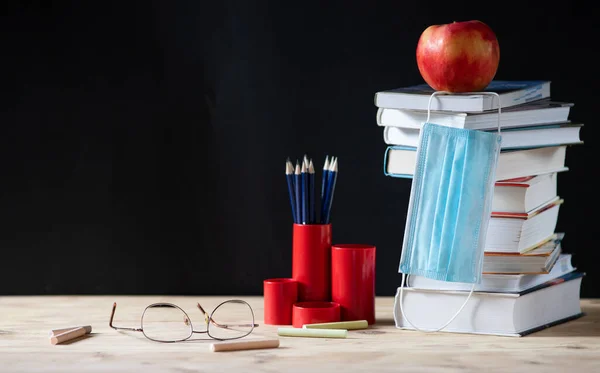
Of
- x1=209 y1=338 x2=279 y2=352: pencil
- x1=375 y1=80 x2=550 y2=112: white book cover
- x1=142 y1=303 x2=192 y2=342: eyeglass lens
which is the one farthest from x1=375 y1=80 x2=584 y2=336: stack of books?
x1=142 y1=303 x2=192 y2=342: eyeglass lens

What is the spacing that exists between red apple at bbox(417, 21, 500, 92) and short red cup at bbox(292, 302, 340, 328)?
1.30 ft

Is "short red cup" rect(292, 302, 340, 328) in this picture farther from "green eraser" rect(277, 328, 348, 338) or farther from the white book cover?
the white book cover

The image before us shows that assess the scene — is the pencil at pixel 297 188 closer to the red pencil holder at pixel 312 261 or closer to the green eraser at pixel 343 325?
the red pencil holder at pixel 312 261

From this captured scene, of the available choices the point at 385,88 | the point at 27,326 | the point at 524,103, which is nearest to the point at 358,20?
the point at 385,88

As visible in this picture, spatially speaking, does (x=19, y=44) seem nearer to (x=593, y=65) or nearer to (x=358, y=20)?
(x=358, y=20)

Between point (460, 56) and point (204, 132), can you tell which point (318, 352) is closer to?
point (460, 56)

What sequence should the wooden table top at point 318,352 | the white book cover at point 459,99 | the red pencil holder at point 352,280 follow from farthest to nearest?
the red pencil holder at point 352,280 → the white book cover at point 459,99 → the wooden table top at point 318,352

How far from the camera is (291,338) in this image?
1.34 meters

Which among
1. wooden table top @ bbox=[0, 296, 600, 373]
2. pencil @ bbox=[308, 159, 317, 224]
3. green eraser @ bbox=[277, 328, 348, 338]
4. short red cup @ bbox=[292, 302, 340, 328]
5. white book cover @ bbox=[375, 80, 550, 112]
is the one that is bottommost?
wooden table top @ bbox=[0, 296, 600, 373]

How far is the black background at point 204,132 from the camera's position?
1665mm

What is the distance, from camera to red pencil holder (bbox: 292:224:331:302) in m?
1.44

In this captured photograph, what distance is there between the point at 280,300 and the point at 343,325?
4.7 inches

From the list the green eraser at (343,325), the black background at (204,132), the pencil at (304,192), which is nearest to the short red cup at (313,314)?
the green eraser at (343,325)

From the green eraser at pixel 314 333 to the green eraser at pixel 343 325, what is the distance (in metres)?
0.02
